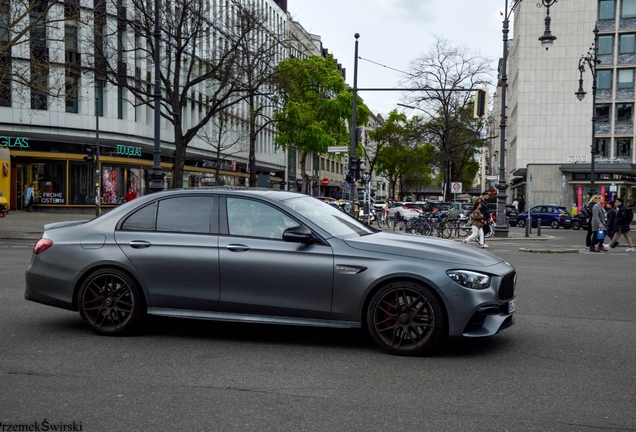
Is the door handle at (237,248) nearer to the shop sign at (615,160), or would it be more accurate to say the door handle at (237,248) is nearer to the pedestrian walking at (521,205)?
the pedestrian walking at (521,205)

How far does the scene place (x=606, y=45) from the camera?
192 feet

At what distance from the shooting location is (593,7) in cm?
5856

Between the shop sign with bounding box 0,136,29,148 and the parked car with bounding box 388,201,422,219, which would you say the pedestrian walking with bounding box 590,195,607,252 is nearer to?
the parked car with bounding box 388,201,422,219

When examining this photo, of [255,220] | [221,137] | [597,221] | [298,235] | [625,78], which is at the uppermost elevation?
[625,78]

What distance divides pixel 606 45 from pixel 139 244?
59.6m

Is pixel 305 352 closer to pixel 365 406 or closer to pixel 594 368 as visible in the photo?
pixel 365 406

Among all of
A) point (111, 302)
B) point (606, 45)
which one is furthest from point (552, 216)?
point (111, 302)

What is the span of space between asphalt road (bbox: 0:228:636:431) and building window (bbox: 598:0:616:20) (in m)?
57.1

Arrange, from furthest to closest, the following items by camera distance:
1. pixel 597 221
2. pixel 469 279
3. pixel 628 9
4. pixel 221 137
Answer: pixel 628 9 → pixel 221 137 → pixel 597 221 → pixel 469 279

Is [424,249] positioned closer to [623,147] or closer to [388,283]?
[388,283]

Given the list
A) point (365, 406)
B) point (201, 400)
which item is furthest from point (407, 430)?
point (201, 400)

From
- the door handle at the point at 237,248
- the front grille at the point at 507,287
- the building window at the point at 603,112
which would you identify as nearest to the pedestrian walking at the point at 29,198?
the door handle at the point at 237,248

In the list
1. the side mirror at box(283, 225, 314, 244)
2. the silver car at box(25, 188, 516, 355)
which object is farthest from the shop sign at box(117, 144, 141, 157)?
the side mirror at box(283, 225, 314, 244)

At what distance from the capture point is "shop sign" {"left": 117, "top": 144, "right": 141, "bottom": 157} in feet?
144
